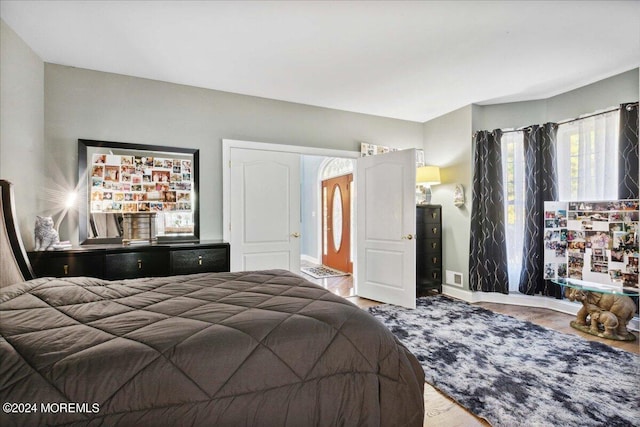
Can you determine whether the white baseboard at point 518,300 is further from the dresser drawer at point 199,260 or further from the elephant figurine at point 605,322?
the dresser drawer at point 199,260

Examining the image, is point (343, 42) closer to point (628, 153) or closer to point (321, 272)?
point (628, 153)

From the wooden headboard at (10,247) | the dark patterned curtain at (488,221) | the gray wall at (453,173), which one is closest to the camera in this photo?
the wooden headboard at (10,247)

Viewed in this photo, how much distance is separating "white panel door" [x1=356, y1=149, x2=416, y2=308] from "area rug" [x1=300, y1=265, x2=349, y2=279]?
4.89 feet

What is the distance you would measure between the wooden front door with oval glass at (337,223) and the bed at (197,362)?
177 inches

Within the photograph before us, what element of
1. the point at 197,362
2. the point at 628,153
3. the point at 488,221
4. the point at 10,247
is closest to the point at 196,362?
the point at 197,362

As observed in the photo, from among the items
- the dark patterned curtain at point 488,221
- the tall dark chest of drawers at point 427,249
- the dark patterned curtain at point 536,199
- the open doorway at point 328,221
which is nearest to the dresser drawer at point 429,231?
the tall dark chest of drawers at point 427,249

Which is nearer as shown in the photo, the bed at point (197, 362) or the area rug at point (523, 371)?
the bed at point (197, 362)

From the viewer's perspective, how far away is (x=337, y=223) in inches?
248

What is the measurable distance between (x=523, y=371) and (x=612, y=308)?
1460 millimetres

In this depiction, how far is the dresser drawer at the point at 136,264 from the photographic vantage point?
2643 millimetres

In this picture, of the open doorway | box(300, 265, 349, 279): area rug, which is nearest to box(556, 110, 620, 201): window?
the open doorway

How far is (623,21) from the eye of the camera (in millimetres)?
2244

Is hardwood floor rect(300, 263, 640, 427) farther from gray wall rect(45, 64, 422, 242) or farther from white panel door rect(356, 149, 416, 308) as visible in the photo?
gray wall rect(45, 64, 422, 242)

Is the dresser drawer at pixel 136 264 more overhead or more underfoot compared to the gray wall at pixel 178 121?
more underfoot
